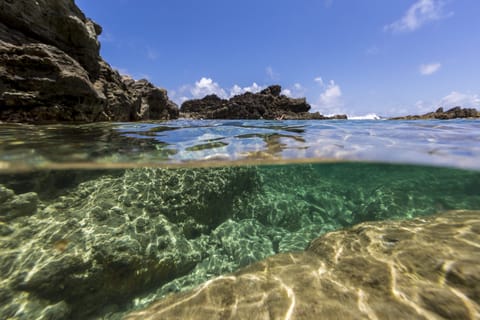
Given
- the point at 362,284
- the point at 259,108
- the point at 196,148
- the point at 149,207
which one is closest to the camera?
the point at 362,284

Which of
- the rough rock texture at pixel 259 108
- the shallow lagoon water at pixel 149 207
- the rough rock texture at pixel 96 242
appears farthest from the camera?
the rough rock texture at pixel 259 108

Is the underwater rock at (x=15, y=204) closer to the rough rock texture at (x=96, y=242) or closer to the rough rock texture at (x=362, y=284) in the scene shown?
the rough rock texture at (x=96, y=242)

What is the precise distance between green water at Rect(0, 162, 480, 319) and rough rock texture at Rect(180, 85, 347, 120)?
31.1 metres

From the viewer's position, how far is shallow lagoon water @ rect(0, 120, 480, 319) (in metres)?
4.05

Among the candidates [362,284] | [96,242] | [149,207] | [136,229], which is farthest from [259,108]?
[362,284]

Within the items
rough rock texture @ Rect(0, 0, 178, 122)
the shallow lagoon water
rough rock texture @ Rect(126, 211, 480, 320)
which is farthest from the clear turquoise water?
rough rock texture @ Rect(126, 211, 480, 320)

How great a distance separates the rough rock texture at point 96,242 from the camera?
12.4 ft

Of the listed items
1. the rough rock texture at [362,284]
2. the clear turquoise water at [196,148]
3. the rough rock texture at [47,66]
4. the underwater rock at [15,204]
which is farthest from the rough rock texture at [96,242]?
the rough rock texture at [47,66]

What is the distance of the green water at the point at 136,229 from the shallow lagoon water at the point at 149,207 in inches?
0.9

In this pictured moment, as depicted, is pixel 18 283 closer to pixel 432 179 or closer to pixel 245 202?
pixel 245 202

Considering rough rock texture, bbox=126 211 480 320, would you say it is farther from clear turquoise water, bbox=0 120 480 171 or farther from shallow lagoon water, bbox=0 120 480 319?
clear turquoise water, bbox=0 120 480 171

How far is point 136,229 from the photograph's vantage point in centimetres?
495

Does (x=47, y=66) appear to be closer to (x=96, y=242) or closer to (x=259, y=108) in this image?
(x=96, y=242)

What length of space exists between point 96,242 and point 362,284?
5.14m
